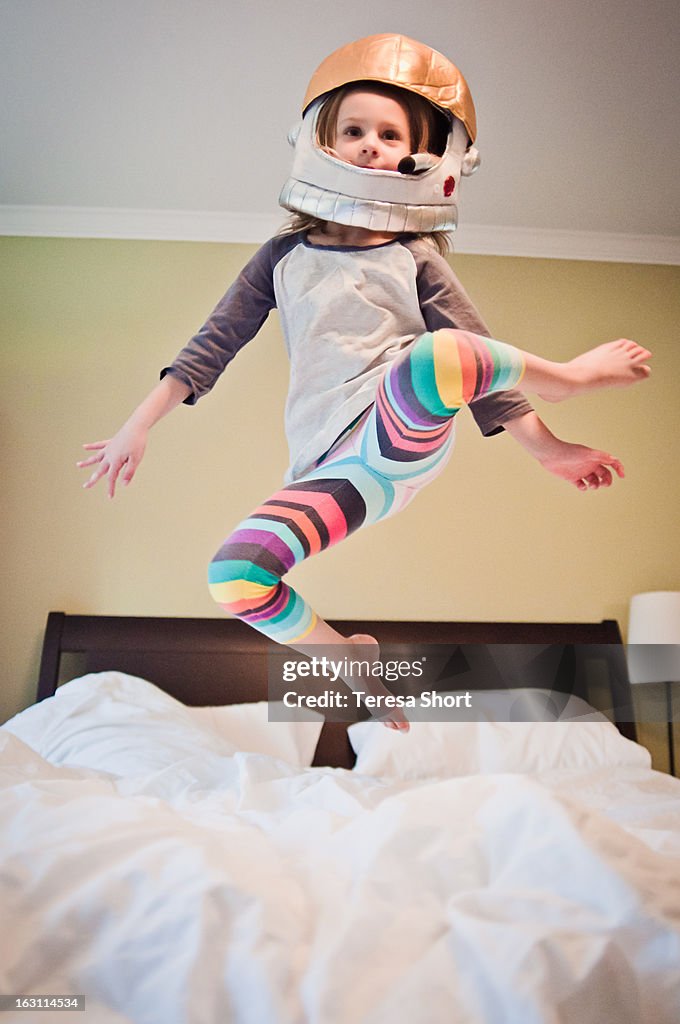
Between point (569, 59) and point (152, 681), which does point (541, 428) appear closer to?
point (569, 59)

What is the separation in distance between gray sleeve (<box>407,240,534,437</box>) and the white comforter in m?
0.45

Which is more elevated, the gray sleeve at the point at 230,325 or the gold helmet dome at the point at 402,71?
the gold helmet dome at the point at 402,71

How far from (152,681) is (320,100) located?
72.6 inches

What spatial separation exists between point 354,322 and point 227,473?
1.62 meters

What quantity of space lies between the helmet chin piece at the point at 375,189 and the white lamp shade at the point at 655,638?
6.05ft

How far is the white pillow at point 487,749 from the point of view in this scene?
2.34 meters

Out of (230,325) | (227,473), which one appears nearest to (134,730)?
(227,473)

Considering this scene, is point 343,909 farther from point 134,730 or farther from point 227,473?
point 227,473

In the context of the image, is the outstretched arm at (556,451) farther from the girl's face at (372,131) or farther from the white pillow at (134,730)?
the white pillow at (134,730)

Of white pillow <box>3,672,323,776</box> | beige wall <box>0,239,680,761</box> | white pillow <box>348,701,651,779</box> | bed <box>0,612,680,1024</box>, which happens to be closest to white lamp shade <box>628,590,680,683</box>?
beige wall <box>0,239,680,761</box>

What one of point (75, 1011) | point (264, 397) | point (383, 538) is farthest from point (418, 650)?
point (75, 1011)

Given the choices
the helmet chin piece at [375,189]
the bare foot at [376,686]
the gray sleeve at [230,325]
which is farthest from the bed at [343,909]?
the helmet chin piece at [375,189]

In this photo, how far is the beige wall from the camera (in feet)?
8.88

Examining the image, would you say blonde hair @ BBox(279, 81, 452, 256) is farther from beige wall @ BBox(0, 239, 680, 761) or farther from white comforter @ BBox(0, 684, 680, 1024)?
beige wall @ BBox(0, 239, 680, 761)
